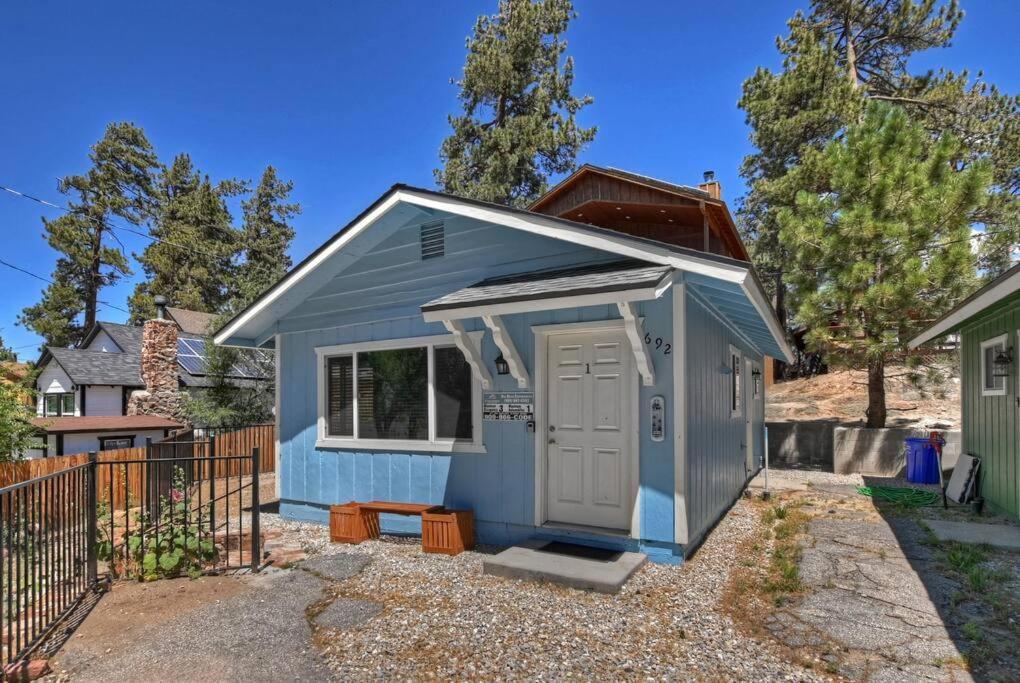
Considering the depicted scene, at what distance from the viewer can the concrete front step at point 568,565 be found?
414 cm

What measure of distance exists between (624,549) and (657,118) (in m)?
13.5

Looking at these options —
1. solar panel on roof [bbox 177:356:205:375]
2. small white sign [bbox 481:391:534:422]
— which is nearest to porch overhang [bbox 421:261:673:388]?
small white sign [bbox 481:391:534:422]

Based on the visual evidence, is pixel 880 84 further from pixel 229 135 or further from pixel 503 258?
pixel 229 135

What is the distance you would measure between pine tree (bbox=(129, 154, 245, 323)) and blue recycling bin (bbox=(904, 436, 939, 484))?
1178 inches

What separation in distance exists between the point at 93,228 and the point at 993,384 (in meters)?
Result: 36.2

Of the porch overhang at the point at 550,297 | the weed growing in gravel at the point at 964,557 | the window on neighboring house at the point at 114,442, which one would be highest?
the porch overhang at the point at 550,297

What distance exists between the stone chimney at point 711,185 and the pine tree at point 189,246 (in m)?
25.4

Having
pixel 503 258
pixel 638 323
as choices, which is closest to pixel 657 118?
pixel 503 258

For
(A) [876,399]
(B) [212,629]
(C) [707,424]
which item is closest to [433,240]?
(C) [707,424]

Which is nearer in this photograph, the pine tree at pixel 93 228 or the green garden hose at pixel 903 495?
the green garden hose at pixel 903 495

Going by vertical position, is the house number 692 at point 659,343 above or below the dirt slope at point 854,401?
above

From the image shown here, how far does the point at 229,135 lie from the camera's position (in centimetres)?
2050

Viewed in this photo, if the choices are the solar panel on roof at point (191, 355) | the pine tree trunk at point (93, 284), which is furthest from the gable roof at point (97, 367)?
the pine tree trunk at point (93, 284)

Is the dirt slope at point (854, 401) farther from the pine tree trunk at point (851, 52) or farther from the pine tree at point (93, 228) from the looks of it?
the pine tree at point (93, 228)
